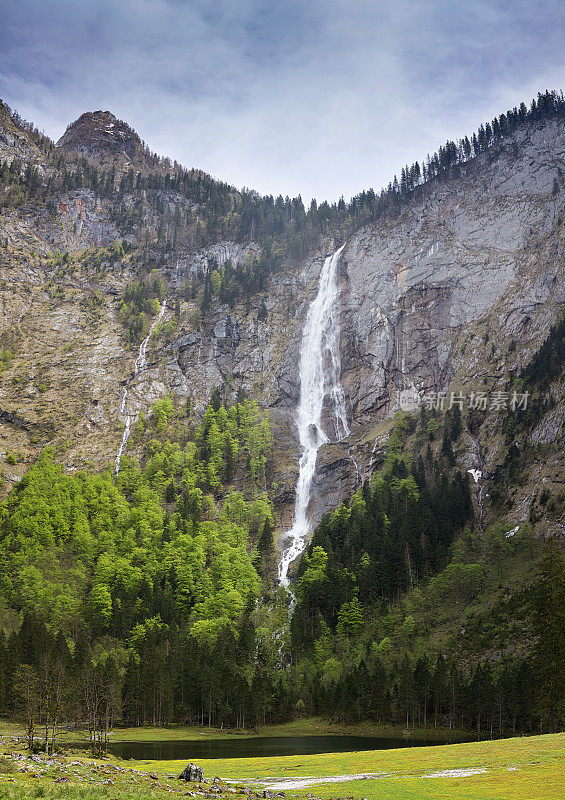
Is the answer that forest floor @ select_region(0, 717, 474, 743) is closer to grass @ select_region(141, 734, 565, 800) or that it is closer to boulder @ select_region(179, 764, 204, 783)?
grass @ select_region(141, 734, 565, 800)

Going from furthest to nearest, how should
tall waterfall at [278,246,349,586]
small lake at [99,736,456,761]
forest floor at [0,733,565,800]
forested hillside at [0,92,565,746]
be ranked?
tall waterfall at [278,246,349,586]
forested hillside at [0,92,565,746]
small lake at [99,736,456,761]
forest floor at [0,733,565,800]

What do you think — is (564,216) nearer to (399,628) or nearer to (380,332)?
(380,332)

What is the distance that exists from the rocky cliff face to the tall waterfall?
280 cm

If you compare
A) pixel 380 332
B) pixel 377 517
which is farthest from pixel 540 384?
pixel 380 332

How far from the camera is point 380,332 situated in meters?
171

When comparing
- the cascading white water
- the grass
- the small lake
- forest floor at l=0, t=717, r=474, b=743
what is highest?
the cascading white water

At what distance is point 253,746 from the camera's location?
63.9m

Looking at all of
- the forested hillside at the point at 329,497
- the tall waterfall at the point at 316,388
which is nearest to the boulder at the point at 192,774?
the forested hillside at the point at 329,497

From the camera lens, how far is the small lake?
55.3 m

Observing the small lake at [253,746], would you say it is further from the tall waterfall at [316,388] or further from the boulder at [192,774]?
the tall waterfall at [316,388]

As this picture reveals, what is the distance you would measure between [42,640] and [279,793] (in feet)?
254

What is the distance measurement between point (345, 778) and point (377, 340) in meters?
144

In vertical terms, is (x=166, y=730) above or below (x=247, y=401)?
below

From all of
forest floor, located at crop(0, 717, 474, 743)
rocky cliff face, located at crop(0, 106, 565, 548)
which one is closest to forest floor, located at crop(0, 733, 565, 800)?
forest floor, located at crop(0, 717, 474, 743)
